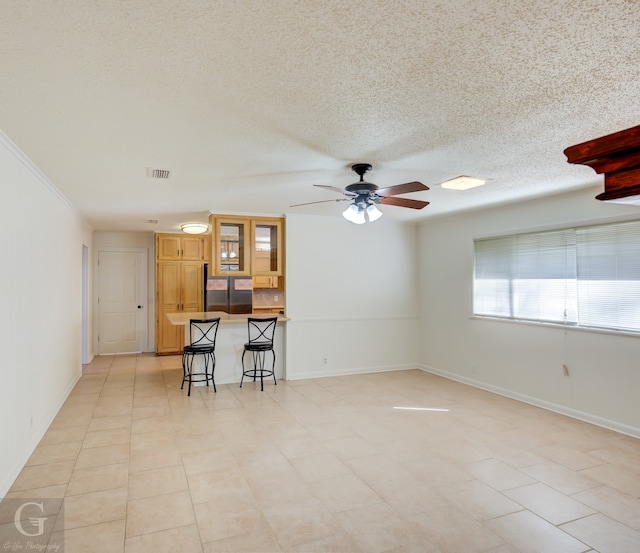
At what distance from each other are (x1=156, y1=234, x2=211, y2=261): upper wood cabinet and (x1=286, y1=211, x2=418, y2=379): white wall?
2.72 m

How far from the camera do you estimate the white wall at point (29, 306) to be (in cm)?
282

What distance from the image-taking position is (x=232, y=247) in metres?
5.90

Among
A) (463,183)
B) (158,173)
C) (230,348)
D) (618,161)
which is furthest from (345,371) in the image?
(618,161)

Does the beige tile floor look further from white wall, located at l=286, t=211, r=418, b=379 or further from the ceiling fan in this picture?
the ceiling fan

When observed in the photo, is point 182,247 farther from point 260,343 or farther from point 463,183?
point 463,183

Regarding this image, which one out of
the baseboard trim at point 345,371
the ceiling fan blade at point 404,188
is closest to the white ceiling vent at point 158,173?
the ceiling fan blade at point 404,188

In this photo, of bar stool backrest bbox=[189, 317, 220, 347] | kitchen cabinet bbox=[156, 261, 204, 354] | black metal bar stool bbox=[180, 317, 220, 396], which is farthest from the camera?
kitchen cabinet bbox=[156, 261, 204, 354]

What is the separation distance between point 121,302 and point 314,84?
7326 millimetres

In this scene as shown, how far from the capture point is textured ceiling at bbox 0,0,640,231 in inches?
60.2

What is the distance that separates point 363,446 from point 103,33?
3.29 metres

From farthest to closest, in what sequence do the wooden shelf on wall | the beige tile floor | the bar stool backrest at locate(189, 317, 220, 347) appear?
the bar stool backrest at locate(189, 317, 220, 347)
the beige tile floor
the wooden shelf on wall

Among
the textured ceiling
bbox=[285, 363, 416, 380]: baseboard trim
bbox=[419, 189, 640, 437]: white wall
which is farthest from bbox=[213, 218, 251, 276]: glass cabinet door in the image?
bbox=[419, 189, 640, 437]: white wall

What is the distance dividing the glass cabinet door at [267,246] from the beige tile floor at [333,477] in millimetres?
1909

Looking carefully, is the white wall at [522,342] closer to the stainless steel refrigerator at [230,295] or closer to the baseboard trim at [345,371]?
the baseboard trim at [345,371]
